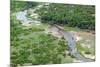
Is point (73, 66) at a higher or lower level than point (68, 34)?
lower

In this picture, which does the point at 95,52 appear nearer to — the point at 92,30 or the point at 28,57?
the point at 92,30

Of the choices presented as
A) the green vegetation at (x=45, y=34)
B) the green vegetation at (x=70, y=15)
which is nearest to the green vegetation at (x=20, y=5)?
the green vegetation at (x=45, y=34)

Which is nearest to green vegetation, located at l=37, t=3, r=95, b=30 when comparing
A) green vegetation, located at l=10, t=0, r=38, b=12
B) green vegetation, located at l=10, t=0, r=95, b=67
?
green vegetation, located at l=10, t=0, r=95, b=67

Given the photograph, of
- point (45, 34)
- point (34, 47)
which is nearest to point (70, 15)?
point (45, 34)

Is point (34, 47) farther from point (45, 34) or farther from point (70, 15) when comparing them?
point (70, 15)

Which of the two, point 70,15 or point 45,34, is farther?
point 70,15

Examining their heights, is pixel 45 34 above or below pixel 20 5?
below

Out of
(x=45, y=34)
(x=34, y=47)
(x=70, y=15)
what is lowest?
(x=34, y=47)

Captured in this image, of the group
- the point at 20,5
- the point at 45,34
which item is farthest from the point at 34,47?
the point at 20,5

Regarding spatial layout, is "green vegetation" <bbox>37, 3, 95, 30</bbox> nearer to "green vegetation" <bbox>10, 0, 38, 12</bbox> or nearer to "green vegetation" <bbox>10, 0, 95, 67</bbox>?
"green vegetation" <bbox>10, 0, 95, 67</bbox>
